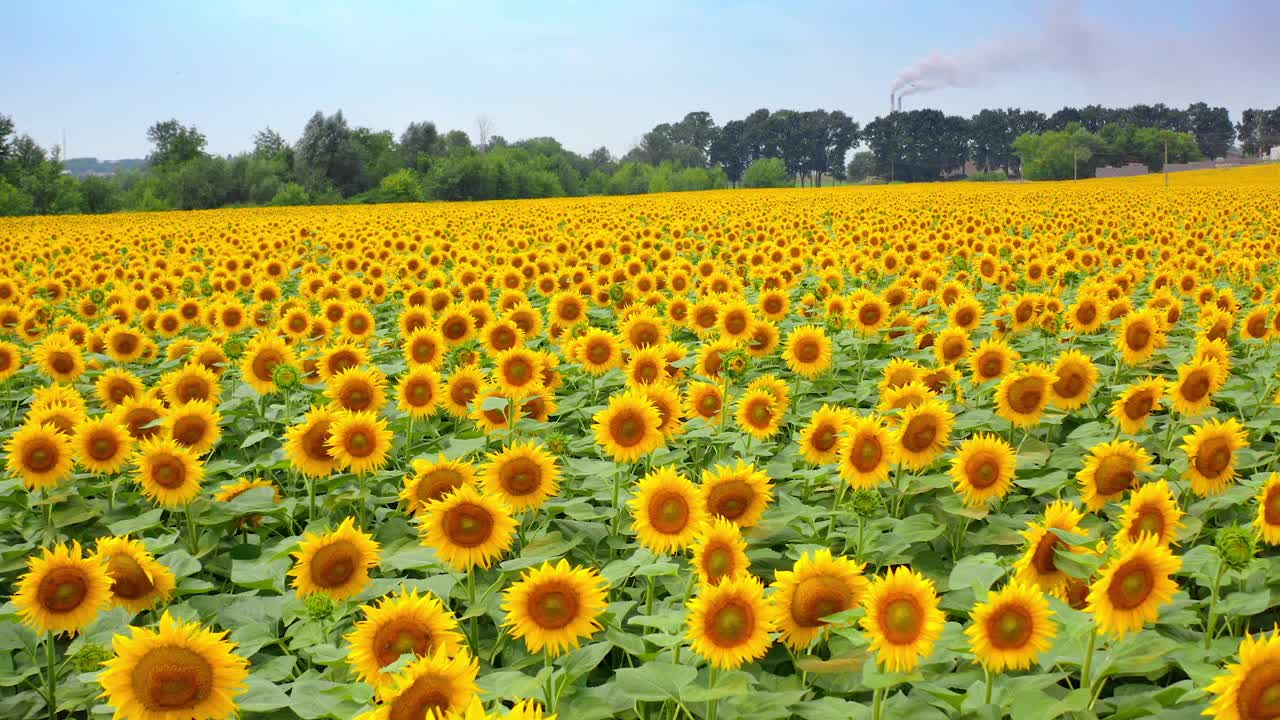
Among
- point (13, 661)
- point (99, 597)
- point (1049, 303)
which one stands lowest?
point (13, 661)

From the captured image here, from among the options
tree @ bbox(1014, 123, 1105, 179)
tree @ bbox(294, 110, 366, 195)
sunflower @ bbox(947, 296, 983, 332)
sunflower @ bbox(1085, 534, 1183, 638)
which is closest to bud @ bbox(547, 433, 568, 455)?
sunflower @ bbox(1085, 534, 1183, 638)

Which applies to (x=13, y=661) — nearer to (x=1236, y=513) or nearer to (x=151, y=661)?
(x=151, y=661)

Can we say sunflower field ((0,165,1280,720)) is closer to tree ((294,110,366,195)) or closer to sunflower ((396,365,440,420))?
sunflower ((396,365,440,420))

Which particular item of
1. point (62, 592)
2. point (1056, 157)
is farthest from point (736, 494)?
point (1056, 157)

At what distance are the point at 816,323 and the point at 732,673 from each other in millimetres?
6044

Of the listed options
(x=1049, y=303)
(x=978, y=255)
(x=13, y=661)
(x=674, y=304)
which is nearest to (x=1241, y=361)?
(x=1049, y=303)

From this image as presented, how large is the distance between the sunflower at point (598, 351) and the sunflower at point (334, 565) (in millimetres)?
2809

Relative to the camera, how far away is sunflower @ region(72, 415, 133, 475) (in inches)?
168

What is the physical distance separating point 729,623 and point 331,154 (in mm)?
71875

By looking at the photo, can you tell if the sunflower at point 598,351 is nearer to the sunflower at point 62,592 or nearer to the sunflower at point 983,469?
the sunflower at point 983,469

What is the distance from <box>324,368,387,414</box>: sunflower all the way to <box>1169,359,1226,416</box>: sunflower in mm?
4151

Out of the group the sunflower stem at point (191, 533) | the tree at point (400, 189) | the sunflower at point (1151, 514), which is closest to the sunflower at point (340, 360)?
the sunflower stem at point (191, 533)

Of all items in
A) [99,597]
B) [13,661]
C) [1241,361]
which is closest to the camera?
[99,597]

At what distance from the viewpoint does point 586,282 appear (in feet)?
31.0
